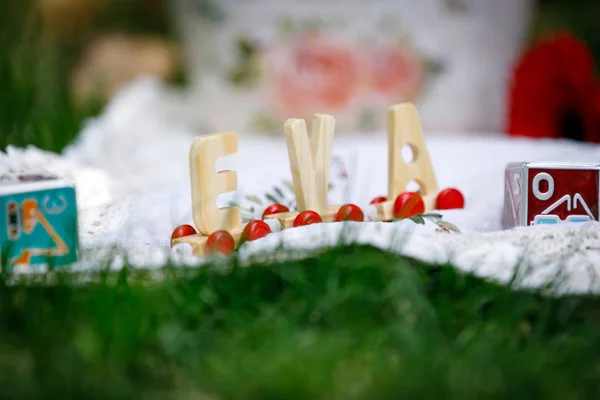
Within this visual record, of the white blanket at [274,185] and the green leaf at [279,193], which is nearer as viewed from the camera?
the white blanket at [274,185]

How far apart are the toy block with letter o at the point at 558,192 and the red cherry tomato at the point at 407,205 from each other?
0.08 metres

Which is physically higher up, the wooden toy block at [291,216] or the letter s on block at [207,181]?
the letter s on block at [207,181]

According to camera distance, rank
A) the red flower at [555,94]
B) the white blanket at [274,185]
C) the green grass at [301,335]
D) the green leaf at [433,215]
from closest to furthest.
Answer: the green grass at [301,335] < the white blanket at [274,185] < the green leaf at [433,215] < the red flower at [555,94]

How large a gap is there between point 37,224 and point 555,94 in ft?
2.22

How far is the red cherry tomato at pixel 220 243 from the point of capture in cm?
45

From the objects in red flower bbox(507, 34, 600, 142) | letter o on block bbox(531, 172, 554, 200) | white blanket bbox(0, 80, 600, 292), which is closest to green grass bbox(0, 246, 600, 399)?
white blanket bbox(0, 80, 600, 292)

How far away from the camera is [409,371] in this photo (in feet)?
1.02

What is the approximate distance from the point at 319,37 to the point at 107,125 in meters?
0.28

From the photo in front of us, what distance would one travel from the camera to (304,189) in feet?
1.73

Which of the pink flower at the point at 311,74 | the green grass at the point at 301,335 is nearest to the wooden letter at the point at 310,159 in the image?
the green grass at the point at 301,335

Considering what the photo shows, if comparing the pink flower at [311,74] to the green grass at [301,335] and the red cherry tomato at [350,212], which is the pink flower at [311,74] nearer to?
the red cherry tomato at [350,212]

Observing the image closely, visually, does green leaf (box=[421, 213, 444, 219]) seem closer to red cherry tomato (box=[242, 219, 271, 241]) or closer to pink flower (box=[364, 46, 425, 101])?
red cherry tomato (box=[242, 219, 271, 241])

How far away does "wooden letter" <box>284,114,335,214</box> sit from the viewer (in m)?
0.52

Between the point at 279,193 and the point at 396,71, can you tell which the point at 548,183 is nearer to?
the point at 279,193
